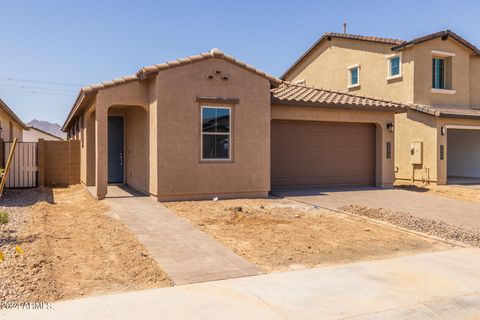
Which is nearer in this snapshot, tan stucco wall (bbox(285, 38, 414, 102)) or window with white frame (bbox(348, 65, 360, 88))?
tan stucco wall (bbox(285, 38, 414, 102))

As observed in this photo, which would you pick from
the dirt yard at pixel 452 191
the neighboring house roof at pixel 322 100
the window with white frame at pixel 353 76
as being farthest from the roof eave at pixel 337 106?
the window with white frame at pixel 353 76

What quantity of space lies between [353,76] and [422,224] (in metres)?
15.1

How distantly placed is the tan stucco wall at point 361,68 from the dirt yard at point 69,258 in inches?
599

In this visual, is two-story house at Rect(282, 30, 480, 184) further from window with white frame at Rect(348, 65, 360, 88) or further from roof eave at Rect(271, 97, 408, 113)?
roof eave at Rect(271, 97, 408, 113)

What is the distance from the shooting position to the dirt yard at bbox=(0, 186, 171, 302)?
508 cm

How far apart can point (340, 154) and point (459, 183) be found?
681cm

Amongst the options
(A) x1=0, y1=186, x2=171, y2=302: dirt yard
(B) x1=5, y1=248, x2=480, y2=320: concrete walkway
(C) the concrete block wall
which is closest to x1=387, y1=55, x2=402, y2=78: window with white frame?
(C) the concrete block wall

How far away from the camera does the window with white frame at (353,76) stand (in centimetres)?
2250

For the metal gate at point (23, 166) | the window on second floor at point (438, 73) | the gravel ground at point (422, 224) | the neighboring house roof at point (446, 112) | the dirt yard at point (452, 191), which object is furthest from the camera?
the window on second floor at point (438, 73)

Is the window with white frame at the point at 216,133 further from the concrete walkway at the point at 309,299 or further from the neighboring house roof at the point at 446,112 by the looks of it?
the neighboring house roof at the point at 446,112

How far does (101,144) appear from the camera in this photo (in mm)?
12031

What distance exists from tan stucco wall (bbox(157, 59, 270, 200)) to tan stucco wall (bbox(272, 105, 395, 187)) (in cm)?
189

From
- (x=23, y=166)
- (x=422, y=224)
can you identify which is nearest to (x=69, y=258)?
(x=422, y=224)

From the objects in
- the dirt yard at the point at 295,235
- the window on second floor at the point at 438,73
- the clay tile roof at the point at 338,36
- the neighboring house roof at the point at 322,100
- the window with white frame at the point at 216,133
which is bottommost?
the dirt yard at the point at 295,235
